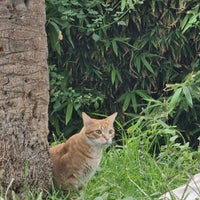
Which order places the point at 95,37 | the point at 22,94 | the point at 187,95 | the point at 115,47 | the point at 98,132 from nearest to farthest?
the point at 22,94 < the point at 98,132 < the point at 187,95 < the point at 95,37 < the point at 115,47

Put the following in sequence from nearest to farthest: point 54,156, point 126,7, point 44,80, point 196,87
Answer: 1. point 44,80
2. point 54,156
3. point 196,87
4. point 126,7

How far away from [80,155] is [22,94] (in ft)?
2.18

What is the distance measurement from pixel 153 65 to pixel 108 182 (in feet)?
7.46

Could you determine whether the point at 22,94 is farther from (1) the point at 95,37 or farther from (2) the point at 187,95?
(1) the point at 95,37

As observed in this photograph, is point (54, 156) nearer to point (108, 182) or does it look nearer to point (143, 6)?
point (108, 182)

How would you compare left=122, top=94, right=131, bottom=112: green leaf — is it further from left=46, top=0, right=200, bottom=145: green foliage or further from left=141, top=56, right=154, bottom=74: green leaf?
left=141, top=56, right=154, bottom=74: green leaf

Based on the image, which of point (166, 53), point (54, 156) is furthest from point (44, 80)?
point (166, 53)

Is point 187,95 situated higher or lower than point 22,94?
lower

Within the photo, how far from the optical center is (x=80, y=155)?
4.60m

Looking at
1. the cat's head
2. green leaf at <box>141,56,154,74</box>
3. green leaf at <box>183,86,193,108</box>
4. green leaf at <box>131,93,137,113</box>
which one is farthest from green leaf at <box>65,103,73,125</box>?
the cat's head

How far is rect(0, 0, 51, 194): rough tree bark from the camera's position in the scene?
13.5 feet

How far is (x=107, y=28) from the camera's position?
261 inches

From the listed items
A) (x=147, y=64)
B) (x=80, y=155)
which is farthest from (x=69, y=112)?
(x=80, y=155)

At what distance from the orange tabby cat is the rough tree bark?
27cm
